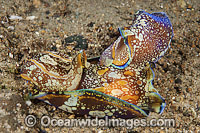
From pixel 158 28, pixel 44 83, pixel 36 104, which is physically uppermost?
pixel 158 28

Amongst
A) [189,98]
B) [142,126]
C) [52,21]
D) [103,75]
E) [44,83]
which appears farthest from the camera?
[52,21]

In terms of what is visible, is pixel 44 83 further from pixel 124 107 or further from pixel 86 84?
pixel 124 107

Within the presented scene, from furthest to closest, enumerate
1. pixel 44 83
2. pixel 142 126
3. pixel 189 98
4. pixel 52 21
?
pixel 52 21
pixel 189 98
pixel 142 126
pixel 44 83

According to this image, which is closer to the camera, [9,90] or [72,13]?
[9,90]

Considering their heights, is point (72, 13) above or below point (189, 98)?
above

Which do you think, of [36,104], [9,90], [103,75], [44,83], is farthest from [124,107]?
[9,90]

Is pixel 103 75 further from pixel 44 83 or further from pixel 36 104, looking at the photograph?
pixel 36 104
